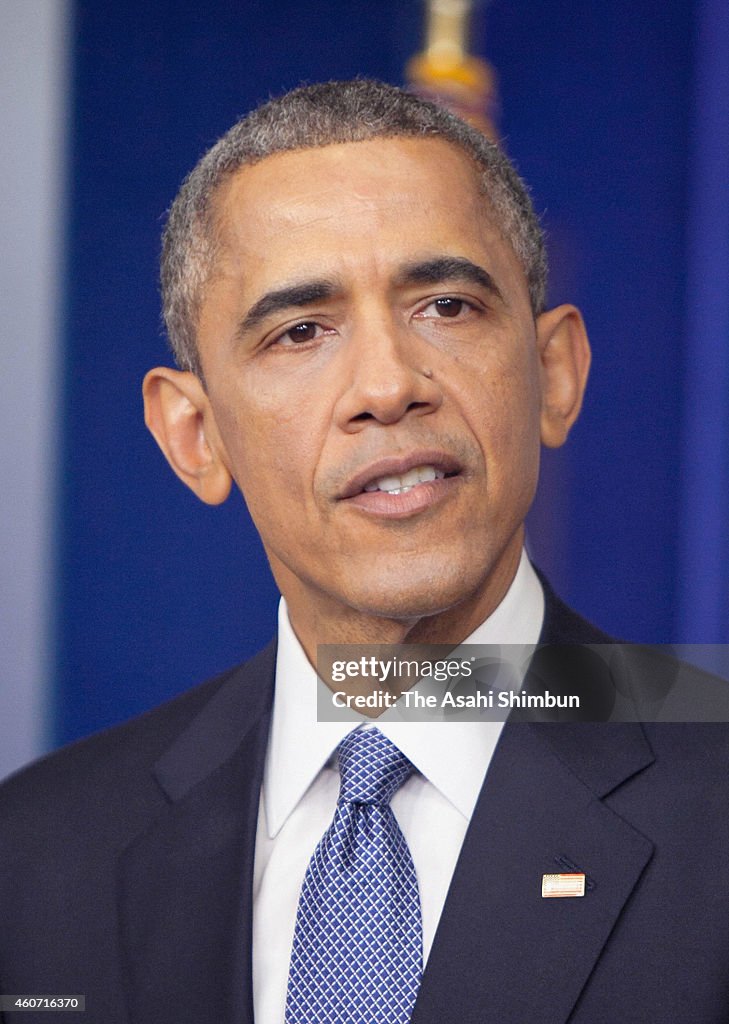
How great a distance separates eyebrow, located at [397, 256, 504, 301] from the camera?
1401 millimetres

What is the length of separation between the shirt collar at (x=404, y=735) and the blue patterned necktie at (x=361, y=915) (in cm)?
3

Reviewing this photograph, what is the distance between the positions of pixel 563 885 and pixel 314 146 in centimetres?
82

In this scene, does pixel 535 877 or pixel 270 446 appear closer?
pixel 535 877

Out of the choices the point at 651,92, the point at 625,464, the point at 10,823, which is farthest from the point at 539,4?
the point at 10,823

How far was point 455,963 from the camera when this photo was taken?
50.0 inches

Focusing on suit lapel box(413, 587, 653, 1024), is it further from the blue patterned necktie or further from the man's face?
the man's face

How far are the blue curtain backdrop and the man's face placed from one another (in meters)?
0.63

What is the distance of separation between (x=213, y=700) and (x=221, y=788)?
161mm

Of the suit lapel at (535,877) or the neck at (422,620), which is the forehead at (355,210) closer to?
the neck at (422,620)

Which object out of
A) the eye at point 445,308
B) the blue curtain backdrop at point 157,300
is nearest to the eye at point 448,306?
the eye at point 445,308

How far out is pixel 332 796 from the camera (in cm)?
147

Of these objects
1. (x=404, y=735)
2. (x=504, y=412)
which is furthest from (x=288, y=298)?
(x=404, y=735)

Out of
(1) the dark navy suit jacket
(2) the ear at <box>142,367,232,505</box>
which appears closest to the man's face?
(2) the ear at <box>142,367,232,505</box>

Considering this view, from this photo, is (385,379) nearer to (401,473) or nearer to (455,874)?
(401,473)
